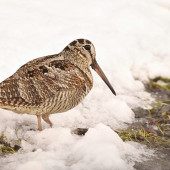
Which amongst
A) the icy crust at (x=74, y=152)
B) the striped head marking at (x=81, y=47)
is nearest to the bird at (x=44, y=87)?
the striped head marking at (x=81, y=47)

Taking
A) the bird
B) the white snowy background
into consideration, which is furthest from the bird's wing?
the white snowy background

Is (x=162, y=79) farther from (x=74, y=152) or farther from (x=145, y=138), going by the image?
(x=74, y=152)

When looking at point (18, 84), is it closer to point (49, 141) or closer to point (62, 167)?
point (49, 141)

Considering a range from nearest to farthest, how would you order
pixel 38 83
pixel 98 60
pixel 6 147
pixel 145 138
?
pixel 6 147, pixel 38 83, pixel 145 138, pixel 98 60

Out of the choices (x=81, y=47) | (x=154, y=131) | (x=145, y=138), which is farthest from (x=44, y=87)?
(x=154, y=131)

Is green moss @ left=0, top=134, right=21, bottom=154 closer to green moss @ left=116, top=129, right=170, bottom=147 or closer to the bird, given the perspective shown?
the bird

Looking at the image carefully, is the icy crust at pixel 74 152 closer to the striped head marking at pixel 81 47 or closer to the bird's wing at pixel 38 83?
the bird's wing at pixel 38 83

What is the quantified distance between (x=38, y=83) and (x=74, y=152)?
2.95 ft

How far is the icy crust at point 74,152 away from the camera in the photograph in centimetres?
319

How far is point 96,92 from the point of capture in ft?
17.9

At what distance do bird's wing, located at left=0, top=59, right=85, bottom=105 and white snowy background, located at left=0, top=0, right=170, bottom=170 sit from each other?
478mm

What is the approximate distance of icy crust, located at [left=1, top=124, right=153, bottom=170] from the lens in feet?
10.5

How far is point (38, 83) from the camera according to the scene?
12.5ft

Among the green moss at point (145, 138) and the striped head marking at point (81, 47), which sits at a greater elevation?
the striped head marking at point (81, 47)
